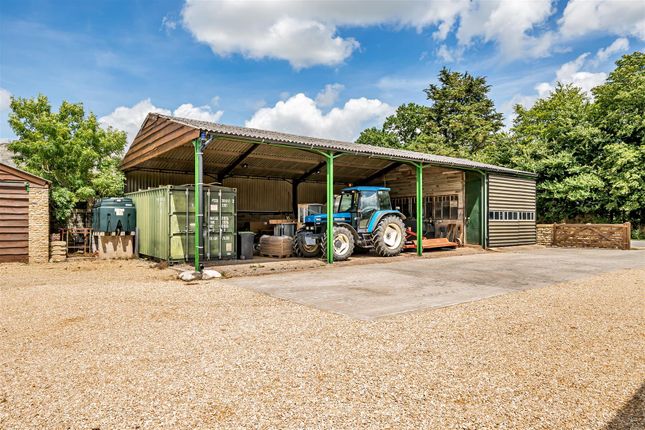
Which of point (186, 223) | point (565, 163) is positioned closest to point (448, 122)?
point (565, 163)

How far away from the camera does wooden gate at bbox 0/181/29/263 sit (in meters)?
11.9

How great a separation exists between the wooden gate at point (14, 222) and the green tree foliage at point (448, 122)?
92.4ft

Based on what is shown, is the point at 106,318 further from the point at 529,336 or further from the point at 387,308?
the point at 529,336

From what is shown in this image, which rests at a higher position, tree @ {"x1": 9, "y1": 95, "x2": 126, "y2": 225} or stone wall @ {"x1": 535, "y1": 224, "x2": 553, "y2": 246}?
tree @ {"x1": 9, "y1": 95, "x2": 126, "y2": 225}

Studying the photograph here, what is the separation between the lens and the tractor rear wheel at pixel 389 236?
1341 cm

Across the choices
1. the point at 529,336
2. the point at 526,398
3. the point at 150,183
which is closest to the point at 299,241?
the point at 150,183

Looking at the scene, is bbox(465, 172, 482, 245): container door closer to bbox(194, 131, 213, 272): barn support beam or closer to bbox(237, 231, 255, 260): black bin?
bbox(237, 231, 255, 260): black bin

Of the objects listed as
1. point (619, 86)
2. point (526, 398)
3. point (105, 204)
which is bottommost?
point (526, 398)

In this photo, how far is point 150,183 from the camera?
55.5 feet

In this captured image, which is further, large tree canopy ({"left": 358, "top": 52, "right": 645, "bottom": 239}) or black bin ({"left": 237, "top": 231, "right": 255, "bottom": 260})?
large tree canopy ({"left": 358, "top": 52, "right": 645, "bottom": 239})

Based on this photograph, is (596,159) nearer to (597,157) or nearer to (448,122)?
(597,157)

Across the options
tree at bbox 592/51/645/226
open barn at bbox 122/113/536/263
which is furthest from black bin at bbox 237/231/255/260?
tree at bbox 592/51/645/226

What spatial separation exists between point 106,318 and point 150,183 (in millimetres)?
12275

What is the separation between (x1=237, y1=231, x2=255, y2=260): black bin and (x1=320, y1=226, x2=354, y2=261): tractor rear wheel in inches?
90.0
